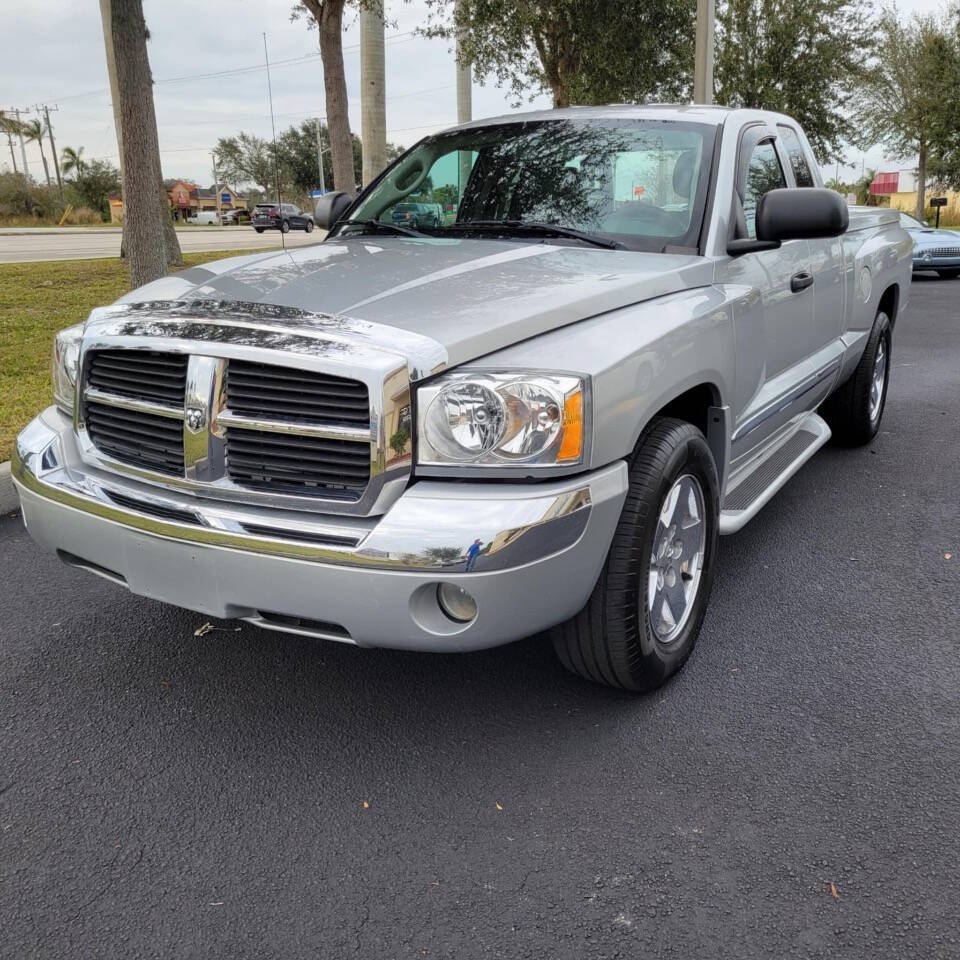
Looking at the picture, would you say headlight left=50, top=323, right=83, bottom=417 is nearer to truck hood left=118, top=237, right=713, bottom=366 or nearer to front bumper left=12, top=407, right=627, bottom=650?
truck hood left=118, top=237, right=713, bottom=366

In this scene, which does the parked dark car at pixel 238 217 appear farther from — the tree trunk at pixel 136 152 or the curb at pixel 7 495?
the curb at pixel 7 495

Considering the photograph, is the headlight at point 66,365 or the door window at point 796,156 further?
the door window at point 796,156

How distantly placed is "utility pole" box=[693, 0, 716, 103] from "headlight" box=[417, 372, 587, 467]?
12.9m

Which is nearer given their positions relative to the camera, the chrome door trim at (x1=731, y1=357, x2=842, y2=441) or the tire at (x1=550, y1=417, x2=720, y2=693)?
the tire at (x1=550, y1=417, x2=720, y2=693)

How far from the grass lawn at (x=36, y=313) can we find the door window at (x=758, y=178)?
4.02 metres

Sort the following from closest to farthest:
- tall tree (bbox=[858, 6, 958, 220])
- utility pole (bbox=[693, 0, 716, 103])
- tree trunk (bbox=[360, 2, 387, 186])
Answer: tree trunk (bbox=[360, 2, 387, 186])
utility pole (bbox=[693, 0, 716, 103])
tall tree (bbox=[858, 6, 958, 220])

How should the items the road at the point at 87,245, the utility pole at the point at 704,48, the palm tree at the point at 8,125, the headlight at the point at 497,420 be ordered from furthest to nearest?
the palm tree at the point at 8,125, the road at the point at 87,245, the utility pole at the point at 704,48, the headlight at the point at 497,420

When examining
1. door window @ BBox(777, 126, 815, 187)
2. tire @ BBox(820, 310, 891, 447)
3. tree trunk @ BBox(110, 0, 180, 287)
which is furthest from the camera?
tree trunk @ BBox(110, 0, 180, 287)

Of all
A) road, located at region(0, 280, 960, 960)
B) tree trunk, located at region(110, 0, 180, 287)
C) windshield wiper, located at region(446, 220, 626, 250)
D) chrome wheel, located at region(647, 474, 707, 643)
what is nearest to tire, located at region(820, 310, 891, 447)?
road, located at region(0, 280, 960, 960)

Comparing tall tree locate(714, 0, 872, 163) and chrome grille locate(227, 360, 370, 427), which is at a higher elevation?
tall tree locate(714, 0, 872, 163)

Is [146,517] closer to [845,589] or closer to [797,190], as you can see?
[797,190]

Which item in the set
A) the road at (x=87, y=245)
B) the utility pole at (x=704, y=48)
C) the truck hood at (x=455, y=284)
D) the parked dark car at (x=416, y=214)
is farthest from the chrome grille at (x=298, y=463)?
the utility pole at (x=704, y=48)

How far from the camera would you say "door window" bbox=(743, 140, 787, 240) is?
12.3ft

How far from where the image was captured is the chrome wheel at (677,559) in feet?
9.48
